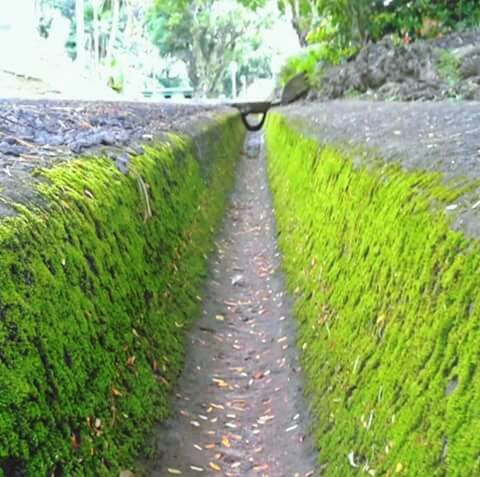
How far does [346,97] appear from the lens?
16.0 meters

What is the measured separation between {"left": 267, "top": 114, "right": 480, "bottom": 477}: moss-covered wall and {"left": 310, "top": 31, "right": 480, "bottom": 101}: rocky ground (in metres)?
6.15

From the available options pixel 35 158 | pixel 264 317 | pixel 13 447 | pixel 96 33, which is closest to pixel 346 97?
pixel 264 317

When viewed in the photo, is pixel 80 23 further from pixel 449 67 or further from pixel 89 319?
pixel 89 319

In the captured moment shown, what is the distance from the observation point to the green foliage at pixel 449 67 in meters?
11.6

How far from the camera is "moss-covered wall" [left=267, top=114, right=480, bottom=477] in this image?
2.19 metres

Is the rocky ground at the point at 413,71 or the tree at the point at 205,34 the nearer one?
the rocky ground at the point at 413,71

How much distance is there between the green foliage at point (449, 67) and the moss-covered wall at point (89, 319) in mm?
7417

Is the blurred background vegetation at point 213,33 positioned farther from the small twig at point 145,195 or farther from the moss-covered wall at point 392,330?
the moss-covered wall at point 392,330

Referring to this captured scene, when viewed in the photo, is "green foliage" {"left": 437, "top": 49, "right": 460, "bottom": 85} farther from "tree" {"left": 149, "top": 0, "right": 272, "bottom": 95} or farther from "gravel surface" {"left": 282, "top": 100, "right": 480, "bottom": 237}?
"tree" {"left": 149, "top": 0, "right": 272, "bottom": 95}

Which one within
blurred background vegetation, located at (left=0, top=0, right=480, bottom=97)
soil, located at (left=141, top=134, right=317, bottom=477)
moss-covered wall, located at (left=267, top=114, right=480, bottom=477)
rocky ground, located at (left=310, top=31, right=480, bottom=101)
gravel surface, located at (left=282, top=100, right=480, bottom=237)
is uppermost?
blurred background vegetation, located at (left=0, top=0, right=480, bottom=97)

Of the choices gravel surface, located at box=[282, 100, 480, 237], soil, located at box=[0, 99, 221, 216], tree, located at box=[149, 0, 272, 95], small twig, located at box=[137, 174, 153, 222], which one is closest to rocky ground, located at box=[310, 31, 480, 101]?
gravel surface, located at box=[282, 100, 480, 237]

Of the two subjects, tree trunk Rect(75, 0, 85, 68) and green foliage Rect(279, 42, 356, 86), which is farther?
tree trunk Rect(75, 0, 85, 68)

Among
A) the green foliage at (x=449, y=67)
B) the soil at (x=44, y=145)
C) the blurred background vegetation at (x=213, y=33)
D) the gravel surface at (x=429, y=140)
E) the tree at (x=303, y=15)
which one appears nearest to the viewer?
the gravel surface at (x=429, y=140)

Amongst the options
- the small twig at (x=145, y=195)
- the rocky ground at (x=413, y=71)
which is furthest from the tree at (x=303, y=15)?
the small twig at (x=145, y=195)
